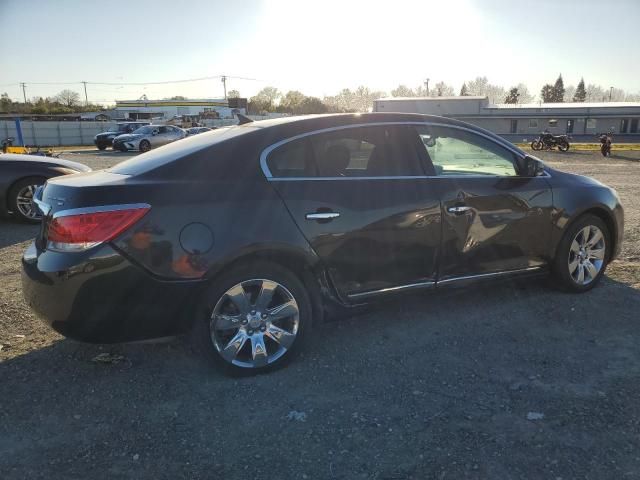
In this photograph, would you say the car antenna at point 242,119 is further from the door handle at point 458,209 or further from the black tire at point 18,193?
the black tire at point 18,193

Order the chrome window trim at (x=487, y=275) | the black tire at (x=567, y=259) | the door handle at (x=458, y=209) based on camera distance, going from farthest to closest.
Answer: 1. the black tire at (x=567, y=259)
2. the chrome window trim at (x=487, y=275)
3. the door handle at (x=458, y=209)

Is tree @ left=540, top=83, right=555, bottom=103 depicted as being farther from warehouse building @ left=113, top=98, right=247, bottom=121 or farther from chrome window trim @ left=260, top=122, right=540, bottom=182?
chrome window trim @ left=260, top=122, right=540, bottom=182

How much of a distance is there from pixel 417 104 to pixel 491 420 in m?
61.2

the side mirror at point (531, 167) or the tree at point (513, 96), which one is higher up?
the tree at point (513, 96)

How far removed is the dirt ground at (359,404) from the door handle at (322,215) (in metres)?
1.01

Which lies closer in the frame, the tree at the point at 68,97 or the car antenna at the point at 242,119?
the car antenna at the point at 242,119

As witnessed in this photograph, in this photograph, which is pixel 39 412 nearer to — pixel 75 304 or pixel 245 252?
pixel 75 304

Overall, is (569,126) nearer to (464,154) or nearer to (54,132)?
(54,132)

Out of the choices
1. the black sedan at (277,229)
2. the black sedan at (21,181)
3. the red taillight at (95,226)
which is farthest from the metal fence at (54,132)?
the red taillight at (95,226)

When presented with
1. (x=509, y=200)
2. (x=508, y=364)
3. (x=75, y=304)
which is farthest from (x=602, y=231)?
(x=75, y=304)

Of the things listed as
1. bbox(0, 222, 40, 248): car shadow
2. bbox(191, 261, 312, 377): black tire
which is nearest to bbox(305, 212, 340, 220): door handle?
bbox(191, 261, 312, 377): black tire

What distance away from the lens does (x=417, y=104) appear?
2391 inches

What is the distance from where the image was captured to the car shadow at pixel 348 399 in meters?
2.59

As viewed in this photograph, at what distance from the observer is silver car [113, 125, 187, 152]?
30016mm
